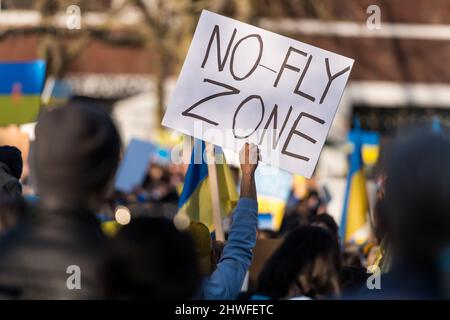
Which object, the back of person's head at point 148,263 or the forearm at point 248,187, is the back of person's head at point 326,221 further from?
the back of person's head at point 148,263

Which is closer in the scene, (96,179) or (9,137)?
(96,179)

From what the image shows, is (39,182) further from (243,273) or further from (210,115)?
(210,115)

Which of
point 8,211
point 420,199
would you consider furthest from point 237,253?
point 420,199

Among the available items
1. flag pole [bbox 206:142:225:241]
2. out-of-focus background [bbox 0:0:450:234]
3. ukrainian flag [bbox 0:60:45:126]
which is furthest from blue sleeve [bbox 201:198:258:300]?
out-of-focus background [bbox 0:0:450:234]

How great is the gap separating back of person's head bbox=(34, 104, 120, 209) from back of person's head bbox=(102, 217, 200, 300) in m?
0.36

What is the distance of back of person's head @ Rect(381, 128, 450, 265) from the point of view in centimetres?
216

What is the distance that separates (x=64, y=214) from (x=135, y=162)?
939cm

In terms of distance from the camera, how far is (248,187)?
11.7 ft

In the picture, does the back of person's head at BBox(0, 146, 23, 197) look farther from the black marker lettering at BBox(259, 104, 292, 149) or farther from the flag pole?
the black marker lettering at BBox(259, 104, 292, 149)

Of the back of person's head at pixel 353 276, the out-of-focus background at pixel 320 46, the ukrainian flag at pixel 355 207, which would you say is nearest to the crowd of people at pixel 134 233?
the back of person's head at pixel 353 276

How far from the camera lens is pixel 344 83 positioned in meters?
4.69
